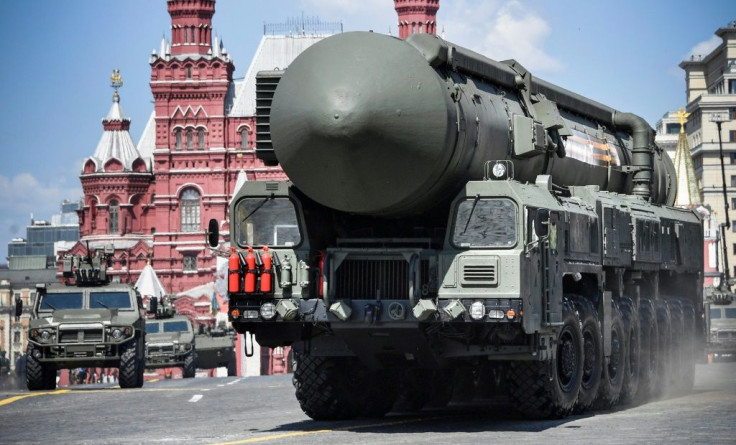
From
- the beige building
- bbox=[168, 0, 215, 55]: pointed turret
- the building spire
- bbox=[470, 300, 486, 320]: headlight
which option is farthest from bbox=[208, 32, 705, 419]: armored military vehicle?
the beige building

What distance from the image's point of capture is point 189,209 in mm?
122562

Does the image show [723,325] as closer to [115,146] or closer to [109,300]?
[109,300]

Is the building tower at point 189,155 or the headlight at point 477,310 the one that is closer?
the headlight at point 477,310

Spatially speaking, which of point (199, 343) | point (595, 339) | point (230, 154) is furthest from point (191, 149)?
point (595, 339)

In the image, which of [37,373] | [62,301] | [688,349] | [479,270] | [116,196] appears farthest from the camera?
[116,196]

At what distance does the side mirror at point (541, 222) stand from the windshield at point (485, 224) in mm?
380

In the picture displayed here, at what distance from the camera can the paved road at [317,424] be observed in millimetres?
16109

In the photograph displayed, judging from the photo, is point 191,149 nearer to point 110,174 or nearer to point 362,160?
point 110,174

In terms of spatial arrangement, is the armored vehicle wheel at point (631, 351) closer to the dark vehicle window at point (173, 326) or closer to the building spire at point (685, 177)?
the dark vehicle window at point (173, 326)

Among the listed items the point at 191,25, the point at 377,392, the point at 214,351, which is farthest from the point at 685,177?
the point at 377,392

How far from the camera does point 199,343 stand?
5831 centimetres

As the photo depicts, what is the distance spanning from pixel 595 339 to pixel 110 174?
10644 cm

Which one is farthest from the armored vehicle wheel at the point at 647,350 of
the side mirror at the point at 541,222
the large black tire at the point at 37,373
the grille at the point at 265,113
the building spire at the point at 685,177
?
the building spire at the point at 685,177

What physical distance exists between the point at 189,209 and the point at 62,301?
296 feet
